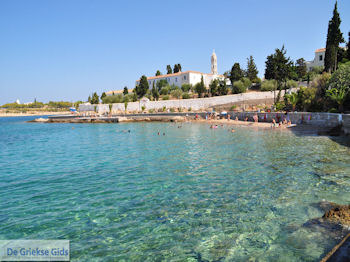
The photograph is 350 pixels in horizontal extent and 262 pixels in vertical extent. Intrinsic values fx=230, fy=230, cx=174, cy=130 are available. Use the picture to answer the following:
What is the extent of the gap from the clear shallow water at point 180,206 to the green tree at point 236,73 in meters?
56.1

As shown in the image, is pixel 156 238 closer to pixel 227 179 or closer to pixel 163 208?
pixel 163 208

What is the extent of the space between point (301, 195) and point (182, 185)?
4087 millimetres

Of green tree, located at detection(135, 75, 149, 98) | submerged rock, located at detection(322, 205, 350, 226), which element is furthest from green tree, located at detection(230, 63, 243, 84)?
submerged rock, located at detection(322, 205, 350, 226)

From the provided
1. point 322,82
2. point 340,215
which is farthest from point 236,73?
point 340,215

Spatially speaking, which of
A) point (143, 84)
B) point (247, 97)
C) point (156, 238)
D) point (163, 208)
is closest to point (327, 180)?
point (163, 208)

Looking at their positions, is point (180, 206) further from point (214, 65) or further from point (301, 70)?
point (214, 65)

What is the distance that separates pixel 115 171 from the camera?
1137 cm

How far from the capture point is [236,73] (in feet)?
217

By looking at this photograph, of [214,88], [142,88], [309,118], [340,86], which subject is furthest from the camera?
[142,88]

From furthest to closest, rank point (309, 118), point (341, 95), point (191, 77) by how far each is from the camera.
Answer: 1. point (191, 77)
2. point (309, 118)
3. point (341, 95)

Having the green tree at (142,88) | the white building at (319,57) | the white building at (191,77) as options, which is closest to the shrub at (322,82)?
the white building at (319,57)

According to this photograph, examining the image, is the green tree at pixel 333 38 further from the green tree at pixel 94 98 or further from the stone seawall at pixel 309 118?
the green tree at pixel 94 98

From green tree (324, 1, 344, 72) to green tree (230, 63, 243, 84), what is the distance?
1138 inches

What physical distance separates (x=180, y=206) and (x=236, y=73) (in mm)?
64509
